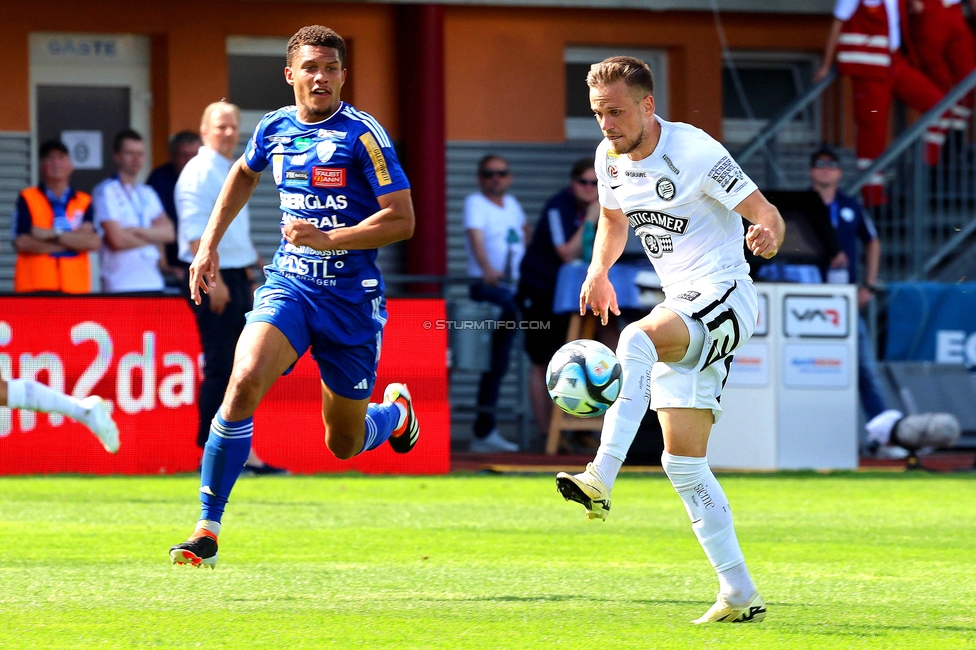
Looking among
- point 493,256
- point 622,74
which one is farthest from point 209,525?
point 493,256

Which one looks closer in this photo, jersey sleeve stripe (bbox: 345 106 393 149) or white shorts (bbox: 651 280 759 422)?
white shorts (bbox: 651 280 759 422)

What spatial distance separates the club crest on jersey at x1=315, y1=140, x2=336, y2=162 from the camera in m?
7.37

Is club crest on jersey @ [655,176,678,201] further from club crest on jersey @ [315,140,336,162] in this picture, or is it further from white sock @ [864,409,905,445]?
white sock @ [864,409,905,445]

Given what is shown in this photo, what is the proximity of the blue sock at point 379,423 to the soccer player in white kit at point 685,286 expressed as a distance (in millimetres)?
2273

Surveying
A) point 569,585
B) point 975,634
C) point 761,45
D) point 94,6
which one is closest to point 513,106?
point 761,45

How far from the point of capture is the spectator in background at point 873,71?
54.7 feet

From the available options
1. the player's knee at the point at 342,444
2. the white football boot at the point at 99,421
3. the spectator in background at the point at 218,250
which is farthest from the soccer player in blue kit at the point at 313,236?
the spectator in background at the point at 218,250

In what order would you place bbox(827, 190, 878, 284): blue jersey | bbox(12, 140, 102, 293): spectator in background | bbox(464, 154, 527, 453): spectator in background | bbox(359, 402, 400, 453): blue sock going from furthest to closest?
bbox(464, 154, 527, 453): spectator in background
bbox(827, 190, 878, 284): blue jersey
bbox(12, 140, 102, 293): spectator in background
bbox(359, 402, 400, 453): blue sock

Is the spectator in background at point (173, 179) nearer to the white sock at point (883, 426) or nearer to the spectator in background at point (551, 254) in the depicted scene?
the spectator in background at point (551, 254)

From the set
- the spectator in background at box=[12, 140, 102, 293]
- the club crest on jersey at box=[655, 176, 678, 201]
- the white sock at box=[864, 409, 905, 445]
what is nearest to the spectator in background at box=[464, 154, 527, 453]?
the white sock at box=[864, 409, 905, 445]

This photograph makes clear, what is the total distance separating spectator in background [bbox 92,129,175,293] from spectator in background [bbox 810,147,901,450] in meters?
5.98

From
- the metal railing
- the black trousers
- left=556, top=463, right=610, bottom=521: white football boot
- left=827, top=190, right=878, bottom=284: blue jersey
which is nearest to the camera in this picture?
left=556, top=463, right=610, bottom=521: white football boot

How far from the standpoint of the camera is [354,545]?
27.7 ft

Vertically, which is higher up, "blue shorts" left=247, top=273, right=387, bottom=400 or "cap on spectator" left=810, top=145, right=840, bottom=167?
"cap on spectator" left=810, top=145, right=840, bottom=167
